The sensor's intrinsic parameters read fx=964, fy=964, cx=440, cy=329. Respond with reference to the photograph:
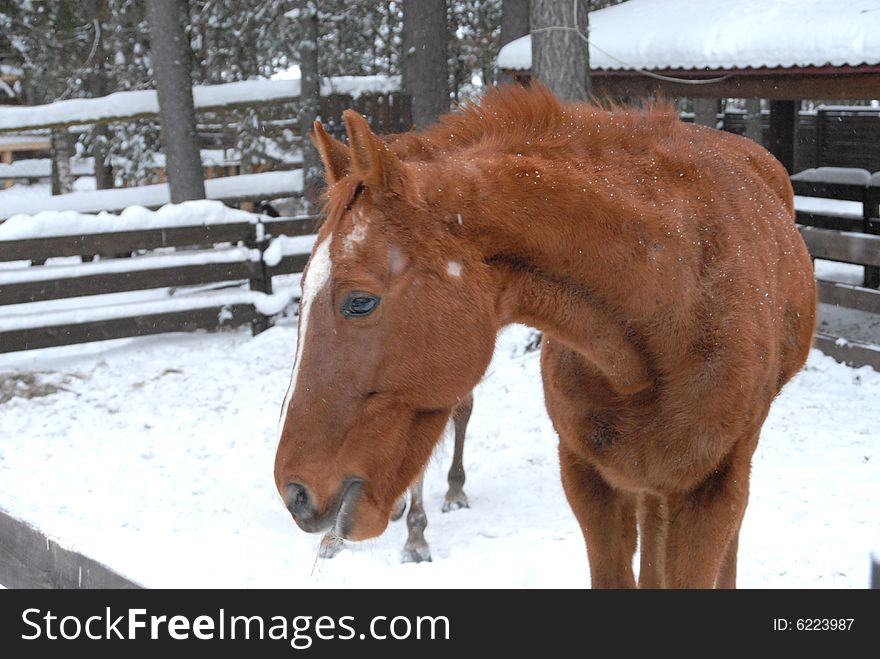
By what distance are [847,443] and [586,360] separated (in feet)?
16.8

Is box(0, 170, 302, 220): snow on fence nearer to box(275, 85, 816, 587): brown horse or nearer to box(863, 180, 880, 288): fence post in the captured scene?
box(863, 180, 880, 288): fence post

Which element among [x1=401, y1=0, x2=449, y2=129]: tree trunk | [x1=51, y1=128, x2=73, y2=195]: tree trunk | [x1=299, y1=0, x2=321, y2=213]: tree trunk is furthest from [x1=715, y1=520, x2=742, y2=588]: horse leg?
[x1=51, y1=128, x2=73, y2=195]: tree trunk

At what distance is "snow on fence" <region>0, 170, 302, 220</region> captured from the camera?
1423cm

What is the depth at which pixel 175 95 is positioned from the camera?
12.1 metres

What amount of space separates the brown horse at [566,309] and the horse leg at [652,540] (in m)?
0.02

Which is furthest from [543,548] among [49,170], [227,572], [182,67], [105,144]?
[49,170]

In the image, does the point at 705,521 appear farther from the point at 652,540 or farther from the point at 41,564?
the point at 41,564

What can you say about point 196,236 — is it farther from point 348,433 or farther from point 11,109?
point 348,433

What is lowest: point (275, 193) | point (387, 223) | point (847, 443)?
point (847, 443)

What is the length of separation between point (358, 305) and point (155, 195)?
41.9ft

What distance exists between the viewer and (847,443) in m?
7.43

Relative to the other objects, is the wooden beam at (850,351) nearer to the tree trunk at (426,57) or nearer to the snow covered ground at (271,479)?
the snow covered ground at (271,479)

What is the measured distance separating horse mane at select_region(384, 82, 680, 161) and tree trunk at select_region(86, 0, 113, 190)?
16176mm

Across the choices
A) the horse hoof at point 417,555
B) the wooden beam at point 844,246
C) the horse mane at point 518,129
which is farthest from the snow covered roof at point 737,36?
the horse mane at point 518,129
